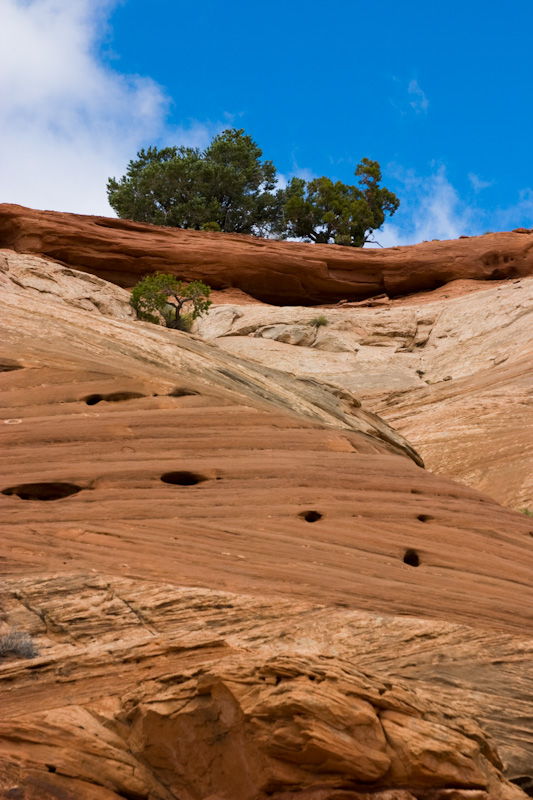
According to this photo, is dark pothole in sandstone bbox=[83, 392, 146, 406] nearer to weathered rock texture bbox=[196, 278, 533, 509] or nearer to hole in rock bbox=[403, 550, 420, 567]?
hole in rock bbox=[403, 550, 420, 567]

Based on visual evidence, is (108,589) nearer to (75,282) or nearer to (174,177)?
(75,282)

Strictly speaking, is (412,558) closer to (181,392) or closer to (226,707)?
(226,707)

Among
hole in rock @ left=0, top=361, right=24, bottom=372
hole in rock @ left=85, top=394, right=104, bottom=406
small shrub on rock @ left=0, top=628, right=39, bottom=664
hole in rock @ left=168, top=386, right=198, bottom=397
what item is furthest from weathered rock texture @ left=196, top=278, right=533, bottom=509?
small shrub on rock @ left=0, top=628, right=39, bottom=664

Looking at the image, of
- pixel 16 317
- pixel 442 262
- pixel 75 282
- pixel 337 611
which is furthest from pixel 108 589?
pixel 442 262

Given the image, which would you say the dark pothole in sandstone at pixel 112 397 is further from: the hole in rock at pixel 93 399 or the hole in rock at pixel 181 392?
the hole in rock at pixel 181 392

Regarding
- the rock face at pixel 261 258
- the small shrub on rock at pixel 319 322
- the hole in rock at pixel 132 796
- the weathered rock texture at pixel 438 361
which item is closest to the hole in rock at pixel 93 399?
the hole in rock at pixel 132 796

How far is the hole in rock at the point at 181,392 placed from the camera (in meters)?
11.3

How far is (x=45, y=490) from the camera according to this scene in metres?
9.31

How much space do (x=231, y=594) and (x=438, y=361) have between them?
2035 cm

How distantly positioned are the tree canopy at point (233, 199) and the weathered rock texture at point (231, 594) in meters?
32.6

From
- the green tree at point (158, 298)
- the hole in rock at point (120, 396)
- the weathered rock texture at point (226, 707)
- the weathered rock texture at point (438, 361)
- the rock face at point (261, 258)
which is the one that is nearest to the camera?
the weathered rock texture at point (226, 707)

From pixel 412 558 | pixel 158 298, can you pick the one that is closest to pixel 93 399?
pixel 412 558

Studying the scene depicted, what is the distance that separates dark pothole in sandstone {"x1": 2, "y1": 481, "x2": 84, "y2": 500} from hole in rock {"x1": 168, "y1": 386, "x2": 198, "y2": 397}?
2.48m

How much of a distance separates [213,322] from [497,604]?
22.9 metres
